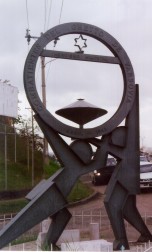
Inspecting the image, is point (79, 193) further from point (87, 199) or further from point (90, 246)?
point (90, 246)

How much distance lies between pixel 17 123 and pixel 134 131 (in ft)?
79.0

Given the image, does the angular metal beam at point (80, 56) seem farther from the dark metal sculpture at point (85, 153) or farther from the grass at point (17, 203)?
the grass at point (17, 203)

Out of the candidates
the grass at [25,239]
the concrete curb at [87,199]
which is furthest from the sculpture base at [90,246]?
the concrete curb at [87,199]

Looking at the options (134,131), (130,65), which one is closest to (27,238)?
(134,131)

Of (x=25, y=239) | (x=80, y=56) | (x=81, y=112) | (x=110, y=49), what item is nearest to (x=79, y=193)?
(x=25, y=239)

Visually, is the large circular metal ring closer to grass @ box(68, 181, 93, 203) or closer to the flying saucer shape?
the flying saucer shape

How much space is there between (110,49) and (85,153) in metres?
2.36

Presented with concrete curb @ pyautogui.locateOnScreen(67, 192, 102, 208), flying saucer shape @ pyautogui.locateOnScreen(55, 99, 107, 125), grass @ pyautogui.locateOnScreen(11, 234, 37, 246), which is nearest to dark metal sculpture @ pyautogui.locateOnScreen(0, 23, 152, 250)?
flying saucer shape @ pyautogui.locateOnScreen(55, 99, 107, 125)

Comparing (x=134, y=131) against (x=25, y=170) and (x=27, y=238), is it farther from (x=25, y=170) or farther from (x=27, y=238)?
(x=25, y=170)

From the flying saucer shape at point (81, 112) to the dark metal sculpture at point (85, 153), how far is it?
38 cm

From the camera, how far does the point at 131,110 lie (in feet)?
40.9

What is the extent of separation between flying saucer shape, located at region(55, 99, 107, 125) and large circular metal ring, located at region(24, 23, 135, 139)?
367mm

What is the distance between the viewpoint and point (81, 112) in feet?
39.9

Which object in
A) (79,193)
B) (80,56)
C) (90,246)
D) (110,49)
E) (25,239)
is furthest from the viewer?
(79,193)
